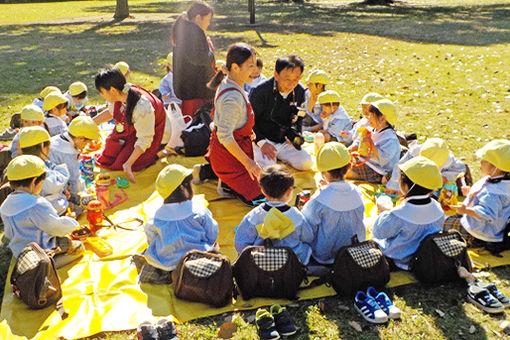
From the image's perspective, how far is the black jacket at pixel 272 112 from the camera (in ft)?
21.2

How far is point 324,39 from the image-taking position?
17969 mm

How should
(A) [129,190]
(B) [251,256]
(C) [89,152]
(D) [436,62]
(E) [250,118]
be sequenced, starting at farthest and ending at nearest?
(D) [436,62], (C) [89,152], (A) [129,190], (E) [250,118], (B) [251,256]

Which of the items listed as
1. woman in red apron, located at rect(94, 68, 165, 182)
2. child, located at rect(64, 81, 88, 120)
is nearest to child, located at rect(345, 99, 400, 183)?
woman in red apron, located at rect(94, 68, 165, 182)

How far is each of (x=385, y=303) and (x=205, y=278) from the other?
63.1 inches

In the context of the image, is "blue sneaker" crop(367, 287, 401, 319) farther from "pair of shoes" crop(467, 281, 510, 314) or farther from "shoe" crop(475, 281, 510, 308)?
"shoe" crop(475, 281, 510, 308)

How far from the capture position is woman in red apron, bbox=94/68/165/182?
6184 millimetres

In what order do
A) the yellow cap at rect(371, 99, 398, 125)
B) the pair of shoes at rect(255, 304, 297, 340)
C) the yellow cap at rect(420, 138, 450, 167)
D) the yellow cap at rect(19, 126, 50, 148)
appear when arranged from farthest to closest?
1. the yellow cap at rect(371, 99, 398, 125)
2. the yellow cap at rect(420, 138, 450, 167)
3. the yellow cap at rect(19, 126, 50, 148)
4. the pair of shoes at rect(255, 304, 297, 340)

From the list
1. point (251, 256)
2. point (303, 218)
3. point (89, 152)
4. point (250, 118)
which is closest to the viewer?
point (251, 256)

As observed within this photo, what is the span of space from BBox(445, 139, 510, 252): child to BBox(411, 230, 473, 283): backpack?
1.67 feet

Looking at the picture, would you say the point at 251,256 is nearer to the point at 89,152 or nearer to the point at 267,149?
the point at 267,149

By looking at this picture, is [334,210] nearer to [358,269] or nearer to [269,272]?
[358,269]

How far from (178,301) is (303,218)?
1402 mm

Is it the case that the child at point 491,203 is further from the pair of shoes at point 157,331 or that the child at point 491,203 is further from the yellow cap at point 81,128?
the yellow cap at point 81,128

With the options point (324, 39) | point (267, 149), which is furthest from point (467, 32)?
point (267, 149)
